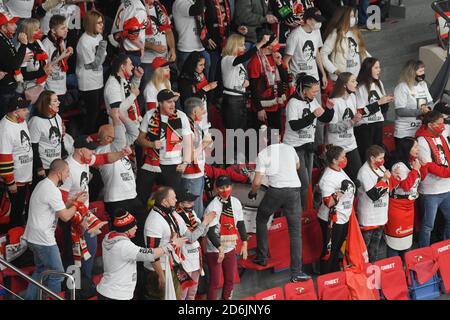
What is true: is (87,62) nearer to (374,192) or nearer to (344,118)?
(344,118)

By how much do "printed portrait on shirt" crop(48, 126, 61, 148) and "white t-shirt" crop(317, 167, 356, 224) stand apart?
2651 millimetres

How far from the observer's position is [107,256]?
9852mm

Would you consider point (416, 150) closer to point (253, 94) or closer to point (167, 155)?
point (253, 94)

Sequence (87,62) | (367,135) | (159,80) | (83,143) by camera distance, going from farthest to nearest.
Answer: (367,135) < (87,62) < (159,80) < (83,143)

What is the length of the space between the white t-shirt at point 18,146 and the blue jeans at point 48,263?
2.89 feet

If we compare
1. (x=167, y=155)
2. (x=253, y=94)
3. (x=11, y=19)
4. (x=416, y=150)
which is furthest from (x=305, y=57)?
(x=11, y=19)

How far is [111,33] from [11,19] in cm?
152

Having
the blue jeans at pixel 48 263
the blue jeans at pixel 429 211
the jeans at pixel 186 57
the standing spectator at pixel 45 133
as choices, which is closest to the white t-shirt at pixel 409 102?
the blue jeans at pixel 429 211

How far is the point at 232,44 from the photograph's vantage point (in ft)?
40.3

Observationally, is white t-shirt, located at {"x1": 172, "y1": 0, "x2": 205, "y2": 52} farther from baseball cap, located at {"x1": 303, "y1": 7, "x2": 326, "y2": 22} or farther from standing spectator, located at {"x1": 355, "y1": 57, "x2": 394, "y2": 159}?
standing spectator, located at {"x1": 355, "y1": 57, "x2": 394, "y2": 159}

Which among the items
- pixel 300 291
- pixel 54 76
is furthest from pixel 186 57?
pixel 300 291

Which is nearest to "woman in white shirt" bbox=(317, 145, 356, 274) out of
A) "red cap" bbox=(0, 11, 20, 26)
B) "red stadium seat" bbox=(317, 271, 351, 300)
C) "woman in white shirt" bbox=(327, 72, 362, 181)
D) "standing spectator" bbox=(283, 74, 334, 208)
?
"standing spectator" bbox=(283, 74, 334, 208)

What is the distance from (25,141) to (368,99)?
3935 millimetres

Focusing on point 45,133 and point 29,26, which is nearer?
point 45,133
